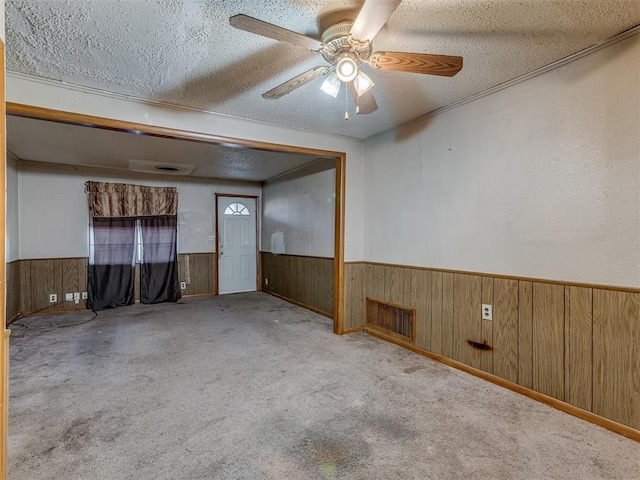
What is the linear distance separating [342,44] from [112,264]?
532 cm

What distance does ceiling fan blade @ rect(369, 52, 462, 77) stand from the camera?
1.71 m

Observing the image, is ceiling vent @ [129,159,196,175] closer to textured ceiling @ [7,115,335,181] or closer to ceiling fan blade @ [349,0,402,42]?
textured ceiling @ [7,115,335,181]

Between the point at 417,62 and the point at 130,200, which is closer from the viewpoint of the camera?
the point at 417,62

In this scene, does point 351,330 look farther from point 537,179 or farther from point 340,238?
point 537,179

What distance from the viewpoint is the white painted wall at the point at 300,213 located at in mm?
4836

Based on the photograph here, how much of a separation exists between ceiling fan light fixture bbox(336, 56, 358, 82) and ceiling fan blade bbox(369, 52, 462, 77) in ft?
0.34

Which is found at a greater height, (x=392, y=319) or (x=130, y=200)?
(x=130, y=200)

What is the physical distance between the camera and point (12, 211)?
Answer: 4.50m

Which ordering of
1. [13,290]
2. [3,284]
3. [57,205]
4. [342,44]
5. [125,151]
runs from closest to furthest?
[3,284], [342,44], [125,151], [13,290], [57,205]

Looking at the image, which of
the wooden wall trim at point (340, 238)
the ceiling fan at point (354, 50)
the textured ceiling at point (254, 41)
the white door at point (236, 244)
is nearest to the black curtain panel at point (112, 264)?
the white door at point (236, 244)

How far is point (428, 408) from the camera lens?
2.25 metres

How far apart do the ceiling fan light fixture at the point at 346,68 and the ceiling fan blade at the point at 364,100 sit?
0.25 meters

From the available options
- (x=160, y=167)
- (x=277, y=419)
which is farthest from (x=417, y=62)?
(x=160, y=167)

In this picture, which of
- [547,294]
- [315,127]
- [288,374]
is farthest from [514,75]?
[288,374]
